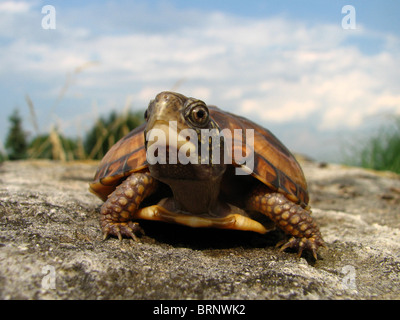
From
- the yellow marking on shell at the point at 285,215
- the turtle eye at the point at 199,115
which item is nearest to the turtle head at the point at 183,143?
the turtle eye at the point at 199,115

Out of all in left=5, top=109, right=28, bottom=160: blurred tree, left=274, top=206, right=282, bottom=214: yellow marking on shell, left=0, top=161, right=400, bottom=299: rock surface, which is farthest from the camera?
left=5, top=109, right=28, bottom=160: blurred tree

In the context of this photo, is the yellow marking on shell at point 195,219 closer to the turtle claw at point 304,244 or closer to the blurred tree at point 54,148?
the turtle claw at point 304,244

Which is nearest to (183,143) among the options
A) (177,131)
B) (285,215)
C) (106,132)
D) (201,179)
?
(177,131)

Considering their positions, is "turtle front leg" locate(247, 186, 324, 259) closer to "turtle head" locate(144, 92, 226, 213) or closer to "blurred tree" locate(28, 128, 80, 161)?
"turtle head" locate(144, 92, 226, 213)

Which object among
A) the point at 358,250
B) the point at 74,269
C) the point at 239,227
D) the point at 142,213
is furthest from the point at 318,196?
the point at 74,269

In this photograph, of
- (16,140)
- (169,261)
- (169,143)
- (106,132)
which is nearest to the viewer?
(169,143)

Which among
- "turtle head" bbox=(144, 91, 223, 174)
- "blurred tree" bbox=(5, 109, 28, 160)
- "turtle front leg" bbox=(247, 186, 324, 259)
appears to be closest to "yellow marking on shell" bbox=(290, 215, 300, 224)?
"turtle front leg" bbox=(247, 186, 324, 259)

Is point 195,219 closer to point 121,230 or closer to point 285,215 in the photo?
point 121,230
